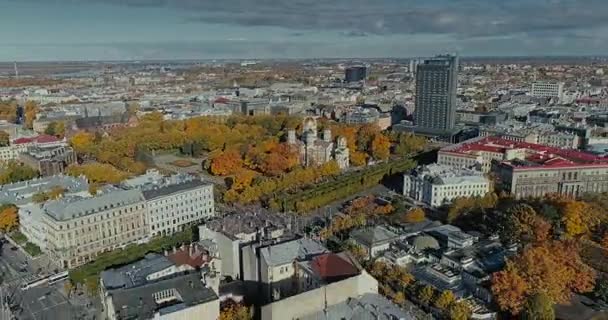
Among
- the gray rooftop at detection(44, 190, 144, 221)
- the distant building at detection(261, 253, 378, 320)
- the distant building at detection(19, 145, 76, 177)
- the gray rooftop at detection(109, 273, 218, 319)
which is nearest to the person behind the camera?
the distant building at detection(261, 253, 378, 320)

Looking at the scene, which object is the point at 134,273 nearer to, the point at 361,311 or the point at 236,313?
the point at 236,313

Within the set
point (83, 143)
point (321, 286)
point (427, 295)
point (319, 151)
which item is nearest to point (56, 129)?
point (83, 143)

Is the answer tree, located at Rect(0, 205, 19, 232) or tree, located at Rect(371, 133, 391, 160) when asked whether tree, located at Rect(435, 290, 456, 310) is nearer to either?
tree, located at Rect(0, 205, 19, 232)

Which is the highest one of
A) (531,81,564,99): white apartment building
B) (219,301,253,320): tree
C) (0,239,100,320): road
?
(531,81,564,99): white apartment building

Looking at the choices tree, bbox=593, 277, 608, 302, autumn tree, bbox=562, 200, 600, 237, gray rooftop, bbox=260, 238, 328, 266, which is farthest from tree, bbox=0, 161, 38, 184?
tree, bbox=593, 277, 608, 302

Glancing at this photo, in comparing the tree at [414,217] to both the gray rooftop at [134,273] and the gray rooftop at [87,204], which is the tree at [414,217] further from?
the gray rooftop at [87,204]

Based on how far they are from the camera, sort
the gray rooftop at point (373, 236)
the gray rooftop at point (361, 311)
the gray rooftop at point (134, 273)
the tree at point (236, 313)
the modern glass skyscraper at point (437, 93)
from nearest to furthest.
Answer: the gray rooftop at point (361, 311), the tree at point (236, 313), the gray rooftop at point (134, 273), the gray rooftop at point (373, 236), the modern glass skyscraper at point (437, 93)

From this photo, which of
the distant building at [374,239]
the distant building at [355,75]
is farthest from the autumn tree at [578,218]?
the distant building at [355,75]
